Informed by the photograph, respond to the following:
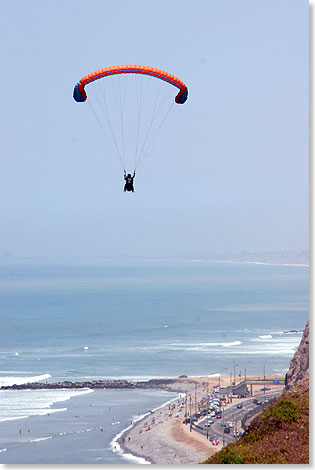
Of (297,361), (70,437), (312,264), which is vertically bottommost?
(70,437)

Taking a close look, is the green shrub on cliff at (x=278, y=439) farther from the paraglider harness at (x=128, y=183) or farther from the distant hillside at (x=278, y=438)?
the paraglider harness at (x=128, y=183)

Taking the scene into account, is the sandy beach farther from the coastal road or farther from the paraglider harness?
the paraglider harness

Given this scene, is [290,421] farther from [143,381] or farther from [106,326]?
[106,326]

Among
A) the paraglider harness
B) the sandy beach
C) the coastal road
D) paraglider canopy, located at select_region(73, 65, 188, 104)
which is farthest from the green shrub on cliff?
the coastal road

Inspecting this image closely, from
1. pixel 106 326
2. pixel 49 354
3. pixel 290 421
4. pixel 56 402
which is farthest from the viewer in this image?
pixel 106 326

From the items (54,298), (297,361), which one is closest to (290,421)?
(297,361)

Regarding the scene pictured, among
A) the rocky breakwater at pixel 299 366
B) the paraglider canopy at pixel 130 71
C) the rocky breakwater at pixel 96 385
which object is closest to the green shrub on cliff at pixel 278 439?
the paraglider canopy at pixel 130 71
